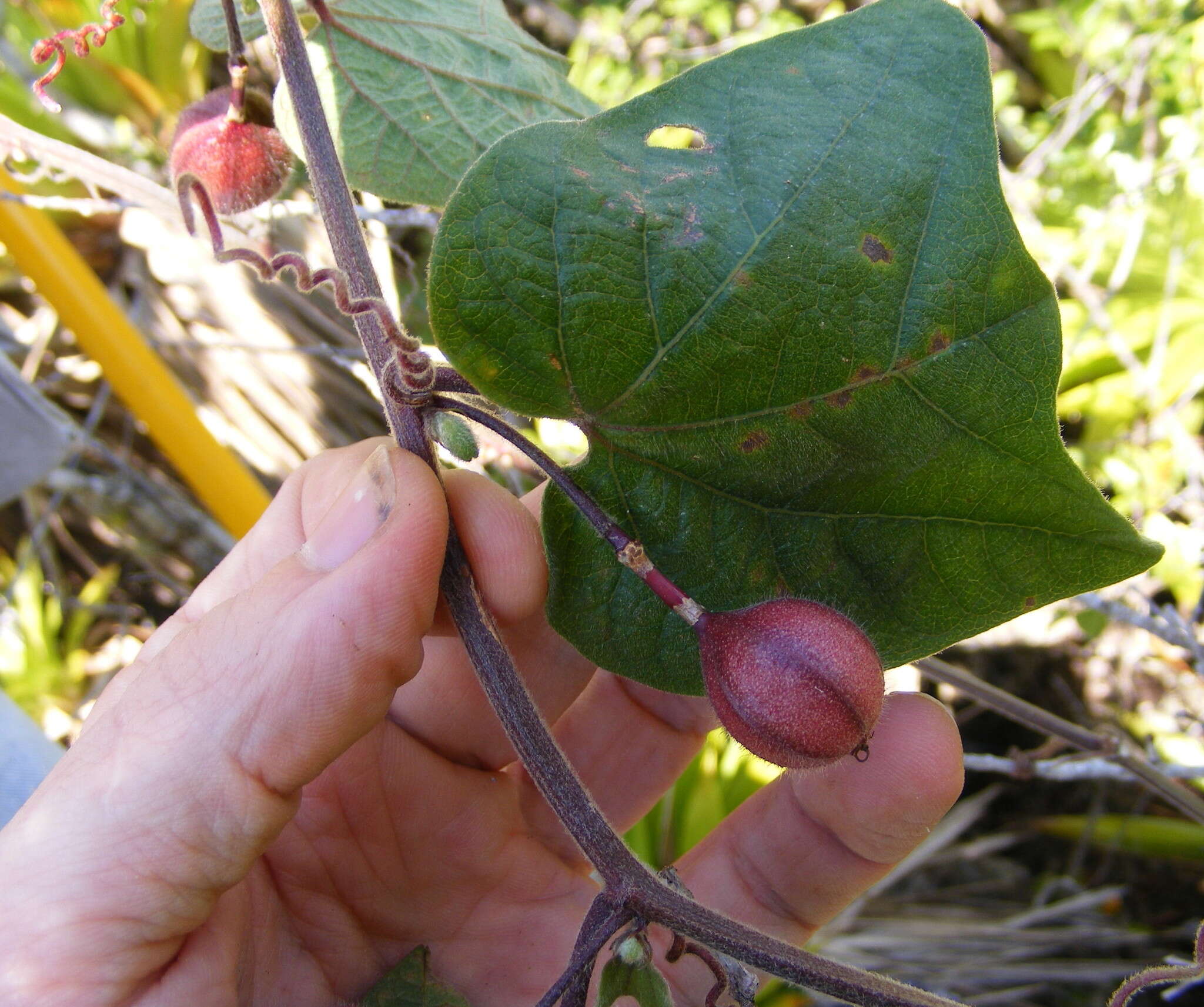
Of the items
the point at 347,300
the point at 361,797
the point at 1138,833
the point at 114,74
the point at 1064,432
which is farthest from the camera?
the point at 1064,432

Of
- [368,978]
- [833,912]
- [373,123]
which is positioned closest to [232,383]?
[373,123]

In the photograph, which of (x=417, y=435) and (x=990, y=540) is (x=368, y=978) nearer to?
(x=417, y=435)

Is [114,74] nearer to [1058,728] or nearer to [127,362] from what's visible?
[127,362]

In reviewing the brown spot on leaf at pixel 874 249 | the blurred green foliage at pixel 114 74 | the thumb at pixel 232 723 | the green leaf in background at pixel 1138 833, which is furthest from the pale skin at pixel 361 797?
the blurred green foliage at pixel 114 74

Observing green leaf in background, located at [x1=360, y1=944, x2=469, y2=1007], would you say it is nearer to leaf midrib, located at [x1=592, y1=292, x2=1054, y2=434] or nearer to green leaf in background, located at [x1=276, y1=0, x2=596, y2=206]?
leaf midrib, located at [x1=592, y1=292, x2=1054, y2=434]

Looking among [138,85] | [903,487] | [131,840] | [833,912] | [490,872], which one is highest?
[138,85]

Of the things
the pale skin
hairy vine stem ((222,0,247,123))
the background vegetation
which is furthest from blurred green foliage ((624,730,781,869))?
hairy vine stem ((222,0,247,123))

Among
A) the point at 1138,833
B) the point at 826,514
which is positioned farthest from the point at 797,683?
the point at 1138,833
